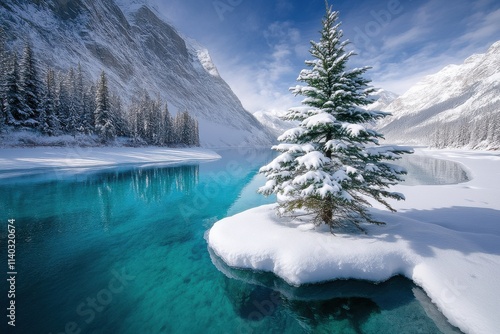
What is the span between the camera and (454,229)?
28.4 feet

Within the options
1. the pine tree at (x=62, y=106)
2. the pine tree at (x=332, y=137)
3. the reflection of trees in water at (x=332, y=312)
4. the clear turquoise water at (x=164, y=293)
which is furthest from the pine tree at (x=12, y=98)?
the reflection of trees in water at (x=332, y=312)

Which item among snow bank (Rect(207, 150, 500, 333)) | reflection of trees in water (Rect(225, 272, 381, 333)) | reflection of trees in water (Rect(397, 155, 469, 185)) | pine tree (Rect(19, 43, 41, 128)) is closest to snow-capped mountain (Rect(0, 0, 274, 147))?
pine tree (Rect(19, 43, 41, 128))

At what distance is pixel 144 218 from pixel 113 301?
24.9ft

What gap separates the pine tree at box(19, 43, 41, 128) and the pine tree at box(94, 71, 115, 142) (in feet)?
32.4

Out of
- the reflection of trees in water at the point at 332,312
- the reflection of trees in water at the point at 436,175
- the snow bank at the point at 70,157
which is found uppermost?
the reflection of trees in water at the point at 436,175

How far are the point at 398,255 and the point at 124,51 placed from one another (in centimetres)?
16252

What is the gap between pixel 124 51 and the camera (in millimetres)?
128000

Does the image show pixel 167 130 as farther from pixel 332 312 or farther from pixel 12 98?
pixel 332 312

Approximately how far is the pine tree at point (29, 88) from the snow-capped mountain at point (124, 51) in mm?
55747

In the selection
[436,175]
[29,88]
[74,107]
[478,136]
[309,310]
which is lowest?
[309,310]

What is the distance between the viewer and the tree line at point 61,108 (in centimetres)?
3419

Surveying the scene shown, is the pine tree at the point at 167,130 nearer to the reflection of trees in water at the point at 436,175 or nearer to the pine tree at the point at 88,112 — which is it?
the pine tree at the point at 88,112

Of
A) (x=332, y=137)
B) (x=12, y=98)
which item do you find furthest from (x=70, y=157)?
(x=332, y=137)

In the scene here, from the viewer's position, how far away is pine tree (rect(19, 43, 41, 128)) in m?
35.1
